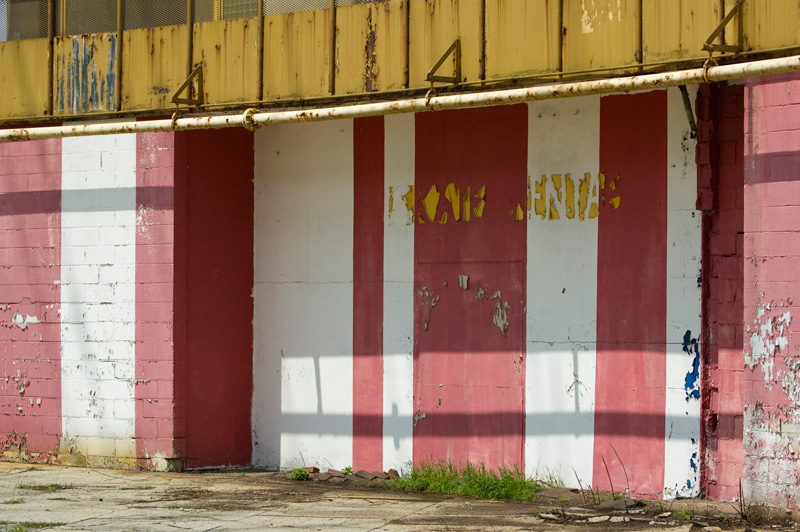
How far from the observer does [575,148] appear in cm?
1141

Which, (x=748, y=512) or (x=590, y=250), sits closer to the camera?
(x=748, y=512)

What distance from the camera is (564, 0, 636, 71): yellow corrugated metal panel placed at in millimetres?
10047

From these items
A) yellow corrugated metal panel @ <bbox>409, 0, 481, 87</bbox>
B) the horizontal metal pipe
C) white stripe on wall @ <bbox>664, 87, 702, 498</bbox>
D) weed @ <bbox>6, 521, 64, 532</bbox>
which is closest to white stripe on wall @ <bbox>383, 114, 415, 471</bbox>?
the horizontal metal pipe

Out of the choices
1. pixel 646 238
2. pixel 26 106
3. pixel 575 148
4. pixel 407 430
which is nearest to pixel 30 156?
pixel 26 106

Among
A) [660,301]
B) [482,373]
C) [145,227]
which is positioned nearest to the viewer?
[660,301]

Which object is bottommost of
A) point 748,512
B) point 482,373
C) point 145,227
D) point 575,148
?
point 748,512

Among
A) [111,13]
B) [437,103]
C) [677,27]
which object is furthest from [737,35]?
[111,13]

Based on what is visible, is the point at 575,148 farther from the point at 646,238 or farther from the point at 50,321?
the point at 50,321

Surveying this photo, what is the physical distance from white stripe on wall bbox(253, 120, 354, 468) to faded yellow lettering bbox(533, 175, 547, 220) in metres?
2.40

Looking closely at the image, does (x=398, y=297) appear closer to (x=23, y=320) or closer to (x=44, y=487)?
(x=44, y=487)

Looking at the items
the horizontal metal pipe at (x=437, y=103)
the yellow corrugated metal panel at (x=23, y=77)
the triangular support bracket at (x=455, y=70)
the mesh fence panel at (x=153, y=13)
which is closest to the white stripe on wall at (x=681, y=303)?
the horizontal metal pipe at (x=437, y=103)

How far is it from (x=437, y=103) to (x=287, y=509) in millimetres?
4350

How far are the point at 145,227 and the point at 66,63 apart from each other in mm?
2342

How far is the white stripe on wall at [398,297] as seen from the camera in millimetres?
12242
